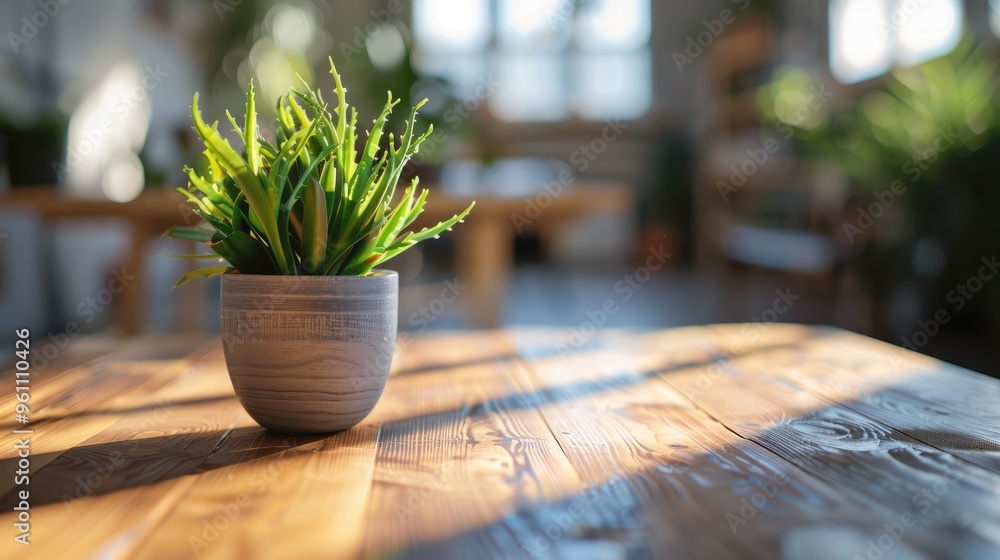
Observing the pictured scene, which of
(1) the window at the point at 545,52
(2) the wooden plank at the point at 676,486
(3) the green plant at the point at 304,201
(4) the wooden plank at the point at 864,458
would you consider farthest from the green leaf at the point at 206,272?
(1) the window at the point at 545,52

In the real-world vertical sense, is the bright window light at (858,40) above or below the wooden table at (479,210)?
above

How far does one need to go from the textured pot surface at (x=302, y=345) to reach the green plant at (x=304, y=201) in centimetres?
3

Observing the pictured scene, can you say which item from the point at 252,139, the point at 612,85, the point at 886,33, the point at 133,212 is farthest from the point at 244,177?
the point at 612,85

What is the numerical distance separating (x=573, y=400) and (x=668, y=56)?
7.52 metres

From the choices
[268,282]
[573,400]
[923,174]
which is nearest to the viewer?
[268,282]

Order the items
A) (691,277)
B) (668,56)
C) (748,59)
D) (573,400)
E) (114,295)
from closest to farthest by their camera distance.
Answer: (573,400), (114,295), (748,59), (691,277), (668,56)

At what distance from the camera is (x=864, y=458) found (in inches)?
19.7

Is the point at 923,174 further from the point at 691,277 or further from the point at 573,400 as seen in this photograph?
the point at 691,277

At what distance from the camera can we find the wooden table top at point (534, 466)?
0.37 meters

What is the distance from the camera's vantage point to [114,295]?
392cm

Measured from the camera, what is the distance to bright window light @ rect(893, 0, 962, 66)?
13.8 ft

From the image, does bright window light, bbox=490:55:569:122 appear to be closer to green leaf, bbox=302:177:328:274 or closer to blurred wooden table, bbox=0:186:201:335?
blurred wooden table, bbox=0:186:201:335

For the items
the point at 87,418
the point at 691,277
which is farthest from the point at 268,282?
the point at 691,277

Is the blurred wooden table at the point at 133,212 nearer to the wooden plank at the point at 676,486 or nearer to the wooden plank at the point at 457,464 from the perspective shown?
the wooden plank at the point at 457,464
